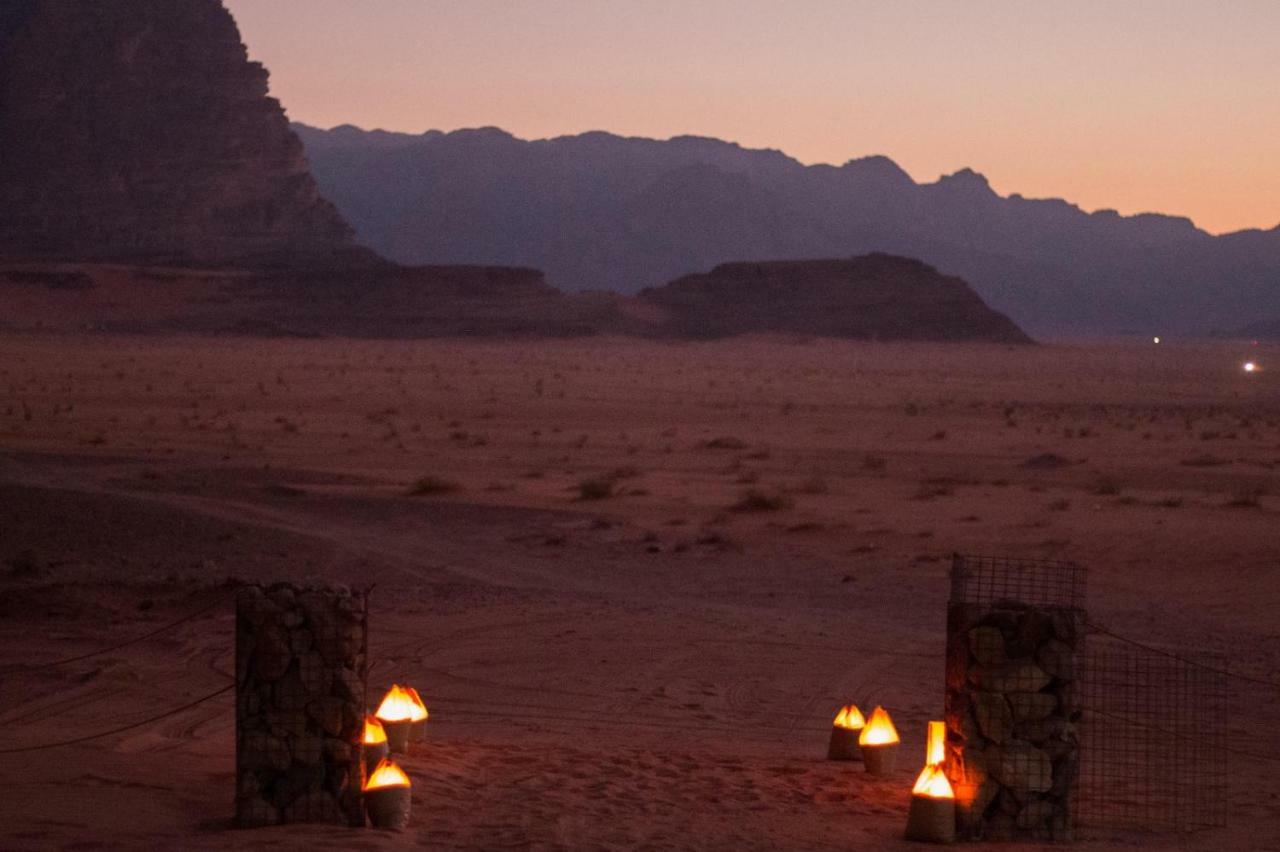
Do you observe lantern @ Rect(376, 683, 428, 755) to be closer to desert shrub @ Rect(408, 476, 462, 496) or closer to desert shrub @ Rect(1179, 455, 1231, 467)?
desert shrub @ Rect(408, 476, 462, 496)

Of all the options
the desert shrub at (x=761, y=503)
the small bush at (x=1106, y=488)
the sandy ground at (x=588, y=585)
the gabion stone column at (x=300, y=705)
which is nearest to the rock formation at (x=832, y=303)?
the sandy ground at (x=588, y=585)

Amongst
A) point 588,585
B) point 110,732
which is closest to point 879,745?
point 110,732

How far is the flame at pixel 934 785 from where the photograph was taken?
8.41 m

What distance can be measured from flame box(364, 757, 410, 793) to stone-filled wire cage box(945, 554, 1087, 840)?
9.97 feet

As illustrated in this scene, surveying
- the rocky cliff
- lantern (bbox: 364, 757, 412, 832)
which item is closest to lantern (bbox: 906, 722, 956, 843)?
lantern (bbox: 364, 757, 412, 832)

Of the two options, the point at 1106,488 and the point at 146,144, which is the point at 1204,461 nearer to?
the point at 1106,488

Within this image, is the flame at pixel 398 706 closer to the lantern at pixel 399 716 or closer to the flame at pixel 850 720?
the lantern at pixel 399 716

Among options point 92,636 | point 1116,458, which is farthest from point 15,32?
point 92,636

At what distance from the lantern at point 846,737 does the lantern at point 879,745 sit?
0.38 m

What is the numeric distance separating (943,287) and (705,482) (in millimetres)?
98727

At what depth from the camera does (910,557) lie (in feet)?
63.5

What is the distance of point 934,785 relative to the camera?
8430 millimetres

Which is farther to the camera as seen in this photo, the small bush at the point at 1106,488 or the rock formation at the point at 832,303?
the rock formation at the point at 832,303

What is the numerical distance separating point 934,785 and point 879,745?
4.58 ft
